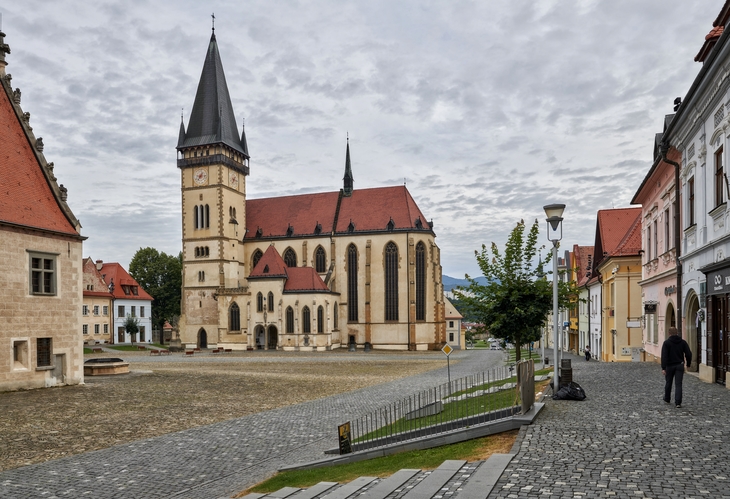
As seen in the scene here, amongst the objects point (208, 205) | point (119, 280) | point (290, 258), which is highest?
point (208, 205)

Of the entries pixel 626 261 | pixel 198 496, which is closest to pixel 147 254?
pixel 626 261

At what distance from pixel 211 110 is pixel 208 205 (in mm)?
10308

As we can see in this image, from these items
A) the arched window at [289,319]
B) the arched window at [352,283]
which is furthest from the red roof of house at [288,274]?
the arched window at [352,283]

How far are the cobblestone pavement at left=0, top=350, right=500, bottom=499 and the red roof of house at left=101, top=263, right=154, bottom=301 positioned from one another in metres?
65.3

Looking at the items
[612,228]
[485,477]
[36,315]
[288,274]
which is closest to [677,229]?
[485,477]

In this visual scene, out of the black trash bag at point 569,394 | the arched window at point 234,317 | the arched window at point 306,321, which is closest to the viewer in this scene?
the black trash bag at point 569,394

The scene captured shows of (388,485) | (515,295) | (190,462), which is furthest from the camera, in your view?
(515,295)

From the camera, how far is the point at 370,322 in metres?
67.1

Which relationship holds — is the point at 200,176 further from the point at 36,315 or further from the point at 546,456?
the point at 546,456

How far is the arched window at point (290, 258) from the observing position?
71.0 meters

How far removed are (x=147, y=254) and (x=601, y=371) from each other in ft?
253

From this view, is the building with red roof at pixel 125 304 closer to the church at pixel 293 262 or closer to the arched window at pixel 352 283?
the church at pixel 293 262

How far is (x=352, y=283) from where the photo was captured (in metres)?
68.6

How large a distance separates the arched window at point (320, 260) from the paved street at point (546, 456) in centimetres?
5335
